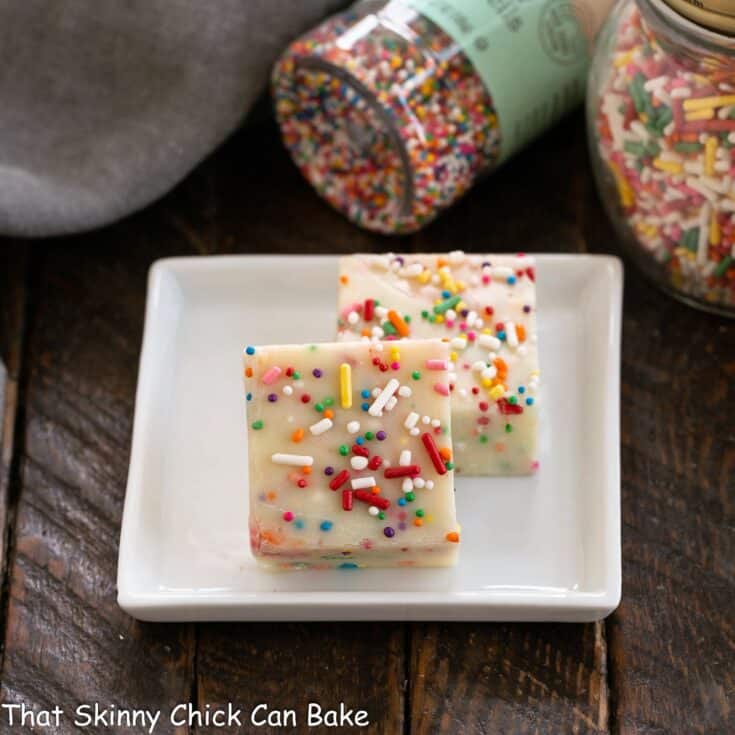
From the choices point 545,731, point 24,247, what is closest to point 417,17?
point 24,247

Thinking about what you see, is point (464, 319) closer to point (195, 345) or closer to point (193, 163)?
point (195, 345)

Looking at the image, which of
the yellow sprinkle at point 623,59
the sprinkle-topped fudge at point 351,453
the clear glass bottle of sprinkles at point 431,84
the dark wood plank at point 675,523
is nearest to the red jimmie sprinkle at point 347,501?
the sprinkle-topped fudge at point 351,453

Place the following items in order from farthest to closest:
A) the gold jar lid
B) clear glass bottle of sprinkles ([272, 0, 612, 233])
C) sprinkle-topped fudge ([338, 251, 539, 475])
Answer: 1. clear glass bottle of sprinkles ([272, 0, 612, 233])
2. sprinkle-topped fudge ([338, 251, 539, 475])
3. the gold jar lid

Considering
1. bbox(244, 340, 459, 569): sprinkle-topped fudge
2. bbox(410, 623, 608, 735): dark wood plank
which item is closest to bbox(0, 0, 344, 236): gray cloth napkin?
bbox(244, 340, 459, 569): sprinkle-topped fudge

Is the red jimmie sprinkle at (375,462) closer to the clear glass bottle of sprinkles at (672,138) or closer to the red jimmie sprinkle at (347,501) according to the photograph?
the red jimmie sprinkle at (347,501)

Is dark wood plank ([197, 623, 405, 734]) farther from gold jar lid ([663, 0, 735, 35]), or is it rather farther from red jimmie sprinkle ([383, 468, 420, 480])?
gold jar lid ([663, 0, 735, 35])

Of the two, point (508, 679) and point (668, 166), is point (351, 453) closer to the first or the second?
point (508, 679)
